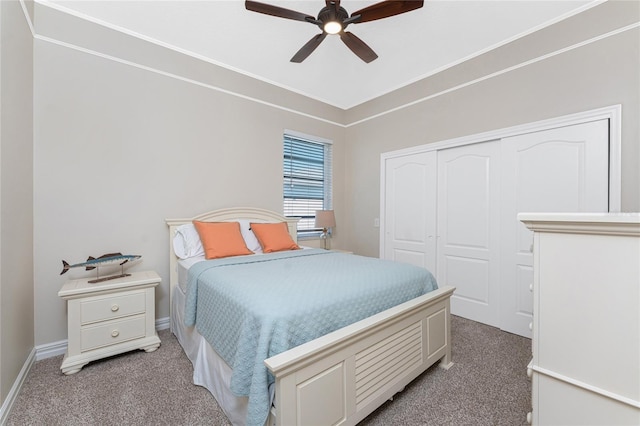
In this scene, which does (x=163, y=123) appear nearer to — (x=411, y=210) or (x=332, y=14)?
(x=332, y=14)

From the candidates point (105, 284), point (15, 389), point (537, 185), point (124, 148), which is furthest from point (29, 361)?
point (537, 185)

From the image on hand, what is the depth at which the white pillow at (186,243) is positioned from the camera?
8.82 feet

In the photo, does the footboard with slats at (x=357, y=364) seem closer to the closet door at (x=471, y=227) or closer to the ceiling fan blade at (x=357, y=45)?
the closet door at (x=471, y=227)

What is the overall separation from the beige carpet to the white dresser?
2.49 feet

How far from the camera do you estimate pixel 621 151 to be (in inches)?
84.7

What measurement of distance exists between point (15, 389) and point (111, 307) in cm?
62

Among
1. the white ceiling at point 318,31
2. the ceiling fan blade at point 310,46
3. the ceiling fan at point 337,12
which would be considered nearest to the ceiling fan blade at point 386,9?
the ceiling fan at point 337,12

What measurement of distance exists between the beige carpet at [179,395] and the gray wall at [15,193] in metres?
0.23

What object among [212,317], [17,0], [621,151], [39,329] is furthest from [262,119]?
[621,151]

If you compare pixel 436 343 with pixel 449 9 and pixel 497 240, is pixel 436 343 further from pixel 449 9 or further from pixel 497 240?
pixel 449 9

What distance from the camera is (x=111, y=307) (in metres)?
2.14

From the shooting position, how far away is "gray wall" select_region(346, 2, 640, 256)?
2.13 meters

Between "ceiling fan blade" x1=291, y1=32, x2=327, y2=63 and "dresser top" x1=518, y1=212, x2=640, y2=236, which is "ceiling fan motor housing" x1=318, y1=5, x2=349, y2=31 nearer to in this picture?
"ceiling fan blade" x1=291, y1=32, x2=327, y2=63

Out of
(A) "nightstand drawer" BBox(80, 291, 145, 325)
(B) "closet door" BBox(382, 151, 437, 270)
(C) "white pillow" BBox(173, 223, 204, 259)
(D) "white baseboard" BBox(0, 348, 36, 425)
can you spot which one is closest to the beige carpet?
(D) "white baseboard" BBox(0, 348, 36, 425)
